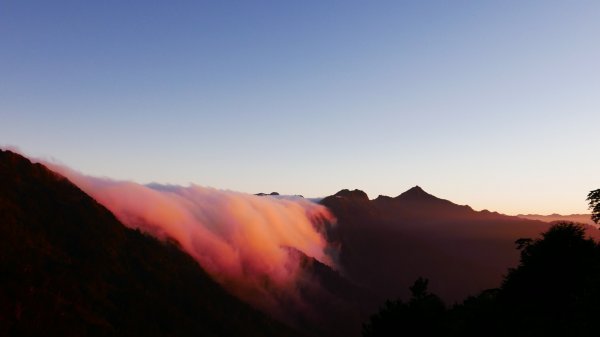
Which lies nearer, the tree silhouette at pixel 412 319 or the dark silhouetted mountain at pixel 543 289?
the dark silhouetted mountain at pixel 543 289

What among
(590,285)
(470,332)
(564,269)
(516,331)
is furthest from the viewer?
(470,332)

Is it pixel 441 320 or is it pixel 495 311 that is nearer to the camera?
pixel 495 311

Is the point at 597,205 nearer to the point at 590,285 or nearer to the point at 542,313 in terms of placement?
Result: the point at 542,313

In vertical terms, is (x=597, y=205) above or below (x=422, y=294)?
above

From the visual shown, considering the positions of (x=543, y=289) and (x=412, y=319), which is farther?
(x=412, y=319)

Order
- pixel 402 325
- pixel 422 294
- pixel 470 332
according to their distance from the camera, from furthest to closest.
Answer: pixel 422 294, pixel 402 325, pixel 470 332

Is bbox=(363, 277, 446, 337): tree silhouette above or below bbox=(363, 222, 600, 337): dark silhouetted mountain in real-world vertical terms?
below

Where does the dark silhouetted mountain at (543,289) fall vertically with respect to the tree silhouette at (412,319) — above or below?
above

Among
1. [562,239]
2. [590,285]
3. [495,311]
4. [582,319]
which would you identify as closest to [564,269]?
[562,239]

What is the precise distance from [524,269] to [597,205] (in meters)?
9.61

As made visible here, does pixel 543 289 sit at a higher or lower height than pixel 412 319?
higher

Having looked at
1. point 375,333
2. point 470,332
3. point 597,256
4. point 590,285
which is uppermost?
point 597,256

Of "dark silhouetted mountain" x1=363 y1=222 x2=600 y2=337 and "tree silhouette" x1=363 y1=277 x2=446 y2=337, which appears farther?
"tree silhouette" x1=363 y1=277 x2=446 y2=337

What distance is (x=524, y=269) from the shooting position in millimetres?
45031
